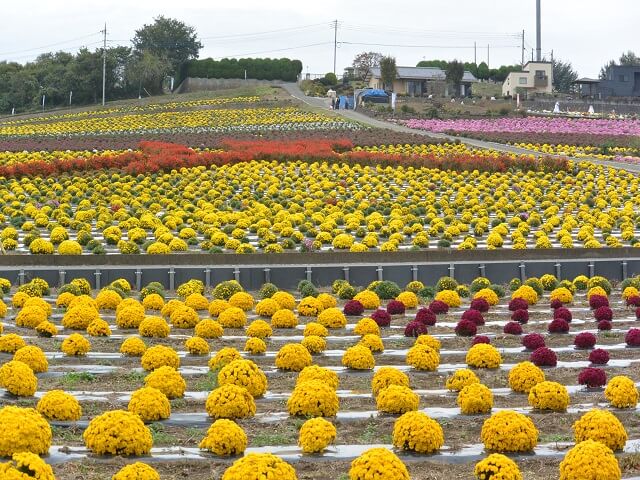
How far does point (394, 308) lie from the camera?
55.9ft

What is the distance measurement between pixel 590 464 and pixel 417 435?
1.65 metres

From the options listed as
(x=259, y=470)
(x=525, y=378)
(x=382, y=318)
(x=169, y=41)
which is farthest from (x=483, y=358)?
(x=169, y=41)

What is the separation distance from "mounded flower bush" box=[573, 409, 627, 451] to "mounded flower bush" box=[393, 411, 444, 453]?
3.89 feet

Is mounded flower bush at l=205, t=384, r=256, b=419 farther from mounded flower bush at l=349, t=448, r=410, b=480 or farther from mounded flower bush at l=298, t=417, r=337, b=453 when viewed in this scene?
mounded flower bush at l=349, t=448, r=410, b=480

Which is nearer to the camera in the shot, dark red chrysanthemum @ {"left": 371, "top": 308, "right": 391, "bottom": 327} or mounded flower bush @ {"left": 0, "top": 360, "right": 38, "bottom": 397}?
mounded flower bush @ {"left": 0, "top": 360, "right": 38, "bottom": 397}

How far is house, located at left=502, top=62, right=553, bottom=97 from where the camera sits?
88562 millimetres

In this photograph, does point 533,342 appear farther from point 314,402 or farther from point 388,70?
point 388,70

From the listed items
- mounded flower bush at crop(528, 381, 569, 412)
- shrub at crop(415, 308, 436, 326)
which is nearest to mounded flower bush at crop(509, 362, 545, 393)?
mounded flower bush at crop(528, 381, 569, 412)

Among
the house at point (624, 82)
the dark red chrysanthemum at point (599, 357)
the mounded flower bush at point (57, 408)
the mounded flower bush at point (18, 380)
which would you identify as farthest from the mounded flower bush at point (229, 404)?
the house at point (624, 82)

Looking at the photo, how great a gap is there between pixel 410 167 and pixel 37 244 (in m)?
18.1

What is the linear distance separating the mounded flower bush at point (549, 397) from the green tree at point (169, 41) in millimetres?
93322

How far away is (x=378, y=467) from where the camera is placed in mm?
8219

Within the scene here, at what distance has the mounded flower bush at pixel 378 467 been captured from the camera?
8.20 meters

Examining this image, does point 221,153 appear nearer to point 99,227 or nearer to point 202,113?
point 99,227
